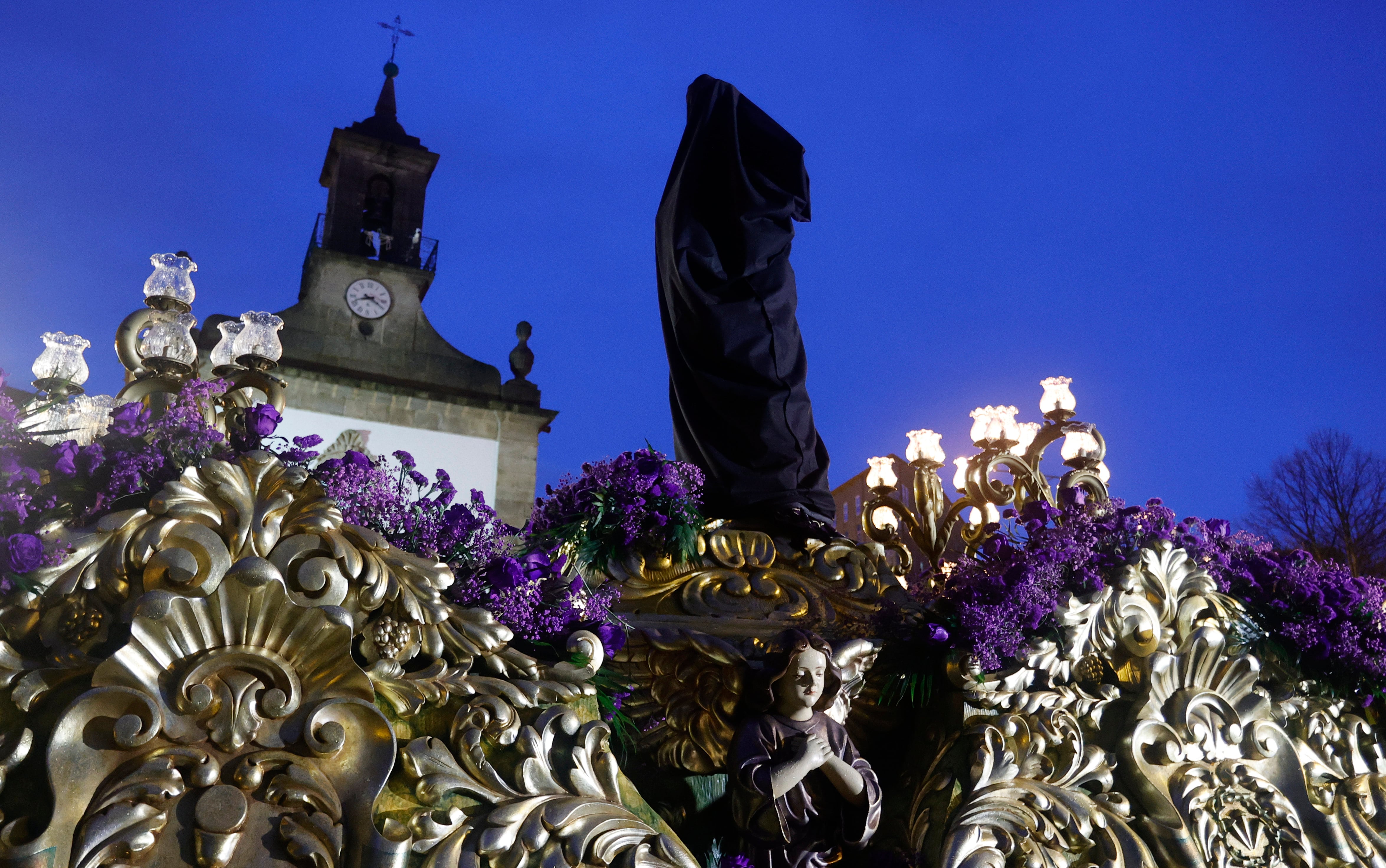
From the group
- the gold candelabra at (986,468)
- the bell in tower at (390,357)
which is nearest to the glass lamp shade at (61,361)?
the gold candelabra at (986,468)

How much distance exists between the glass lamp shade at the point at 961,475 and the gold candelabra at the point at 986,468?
0.33 ft

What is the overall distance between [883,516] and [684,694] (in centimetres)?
546

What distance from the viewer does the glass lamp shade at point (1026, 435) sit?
8305 millimetres

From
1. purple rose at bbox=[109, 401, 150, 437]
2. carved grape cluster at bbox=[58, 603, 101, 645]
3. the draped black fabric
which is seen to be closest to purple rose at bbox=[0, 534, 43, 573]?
carved grape cluster at bbox=[58, 603, 101, 645]

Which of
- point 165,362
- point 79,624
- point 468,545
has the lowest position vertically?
point 79,624

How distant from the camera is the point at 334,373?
814 inches

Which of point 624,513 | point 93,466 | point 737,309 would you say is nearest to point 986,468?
point 737,309

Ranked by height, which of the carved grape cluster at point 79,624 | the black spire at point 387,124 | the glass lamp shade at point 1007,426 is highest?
the black spire at point 387,124

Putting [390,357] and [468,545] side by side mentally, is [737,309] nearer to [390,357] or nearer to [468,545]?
[468,545]

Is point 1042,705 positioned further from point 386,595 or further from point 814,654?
point 386,595

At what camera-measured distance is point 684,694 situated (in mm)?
3385

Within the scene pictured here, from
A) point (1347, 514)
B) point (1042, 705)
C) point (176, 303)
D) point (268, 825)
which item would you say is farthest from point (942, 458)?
point (1347, 514)

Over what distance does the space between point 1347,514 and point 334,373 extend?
16.7 m

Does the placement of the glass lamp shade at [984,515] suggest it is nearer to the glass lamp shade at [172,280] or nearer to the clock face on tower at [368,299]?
the glass lamp shade at [172,280]
